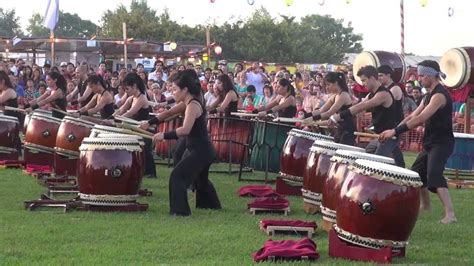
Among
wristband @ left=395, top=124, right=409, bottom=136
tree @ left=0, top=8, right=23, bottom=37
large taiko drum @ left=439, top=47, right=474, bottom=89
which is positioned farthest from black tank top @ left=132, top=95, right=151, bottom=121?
tree @ left=0, top=8, right=23, bottom=37

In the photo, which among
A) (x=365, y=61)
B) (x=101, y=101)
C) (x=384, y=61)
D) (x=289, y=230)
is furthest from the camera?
(x=365, y=61)

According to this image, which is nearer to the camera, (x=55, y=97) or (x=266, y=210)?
(x=266, y=210)

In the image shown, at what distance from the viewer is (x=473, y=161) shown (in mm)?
14664

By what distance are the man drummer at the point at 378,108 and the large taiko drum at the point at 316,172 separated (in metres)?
0.89

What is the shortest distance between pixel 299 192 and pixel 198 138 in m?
2.69

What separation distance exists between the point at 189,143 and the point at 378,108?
2.43 meters

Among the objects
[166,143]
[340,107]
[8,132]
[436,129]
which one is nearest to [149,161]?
[8,132]

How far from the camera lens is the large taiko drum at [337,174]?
827 centimetres

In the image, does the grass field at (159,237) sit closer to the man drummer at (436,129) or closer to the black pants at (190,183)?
the black pants at (190,183)

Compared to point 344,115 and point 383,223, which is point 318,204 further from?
point 383,223

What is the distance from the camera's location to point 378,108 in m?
11.1

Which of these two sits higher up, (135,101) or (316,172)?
(135,101)

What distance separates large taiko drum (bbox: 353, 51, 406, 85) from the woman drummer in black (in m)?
8.87

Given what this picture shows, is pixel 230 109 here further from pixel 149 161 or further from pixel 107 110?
pixel 107 110
